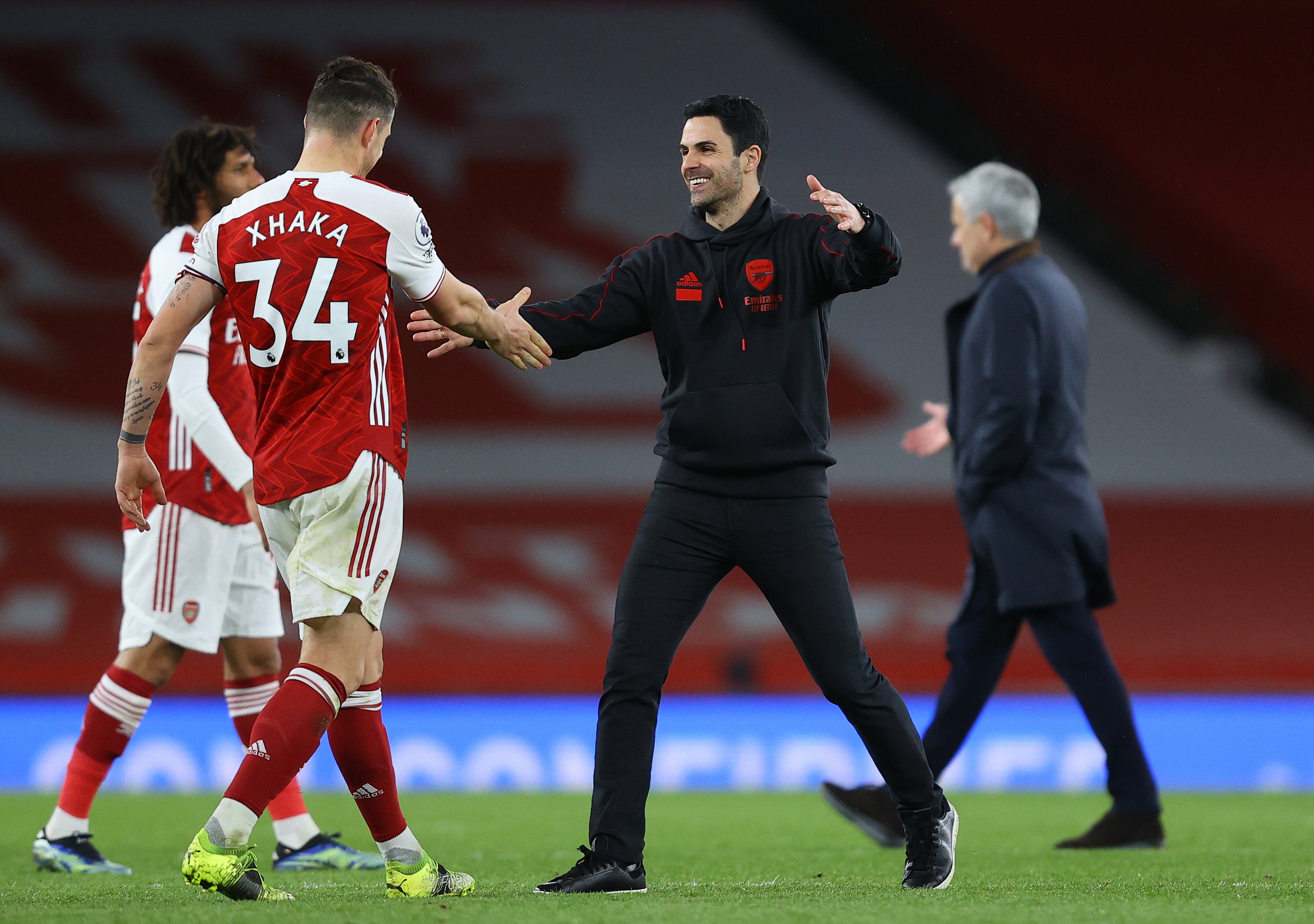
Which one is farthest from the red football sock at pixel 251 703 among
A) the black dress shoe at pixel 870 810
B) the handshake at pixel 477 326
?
the black dress shoe at pixel 870 810

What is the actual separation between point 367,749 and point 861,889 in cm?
126

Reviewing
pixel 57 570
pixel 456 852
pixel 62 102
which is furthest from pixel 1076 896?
pixel 62 102

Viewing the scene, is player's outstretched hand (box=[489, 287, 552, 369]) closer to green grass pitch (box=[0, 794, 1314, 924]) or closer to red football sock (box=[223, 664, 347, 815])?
red football sock (box=[223, 664, 347, 815])

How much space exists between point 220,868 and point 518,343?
1.37 meters

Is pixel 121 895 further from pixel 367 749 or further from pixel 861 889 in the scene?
pixel 861 889

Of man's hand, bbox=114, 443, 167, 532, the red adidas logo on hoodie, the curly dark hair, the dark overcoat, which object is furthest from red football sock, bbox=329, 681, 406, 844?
the dark overcoat

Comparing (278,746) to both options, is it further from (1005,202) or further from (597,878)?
(1005,202)

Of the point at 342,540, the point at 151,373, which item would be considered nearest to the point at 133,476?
the point at 151,373

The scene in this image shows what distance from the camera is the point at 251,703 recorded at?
14.7ft

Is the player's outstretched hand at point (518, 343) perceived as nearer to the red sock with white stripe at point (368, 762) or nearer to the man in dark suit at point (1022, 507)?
the red sock with white stripe at point (368, 762)

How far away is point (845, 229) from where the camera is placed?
340cm

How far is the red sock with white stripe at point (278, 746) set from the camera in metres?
3.05

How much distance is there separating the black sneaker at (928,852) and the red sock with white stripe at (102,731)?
229cm

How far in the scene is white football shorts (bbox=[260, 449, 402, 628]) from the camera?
10.7 ft
